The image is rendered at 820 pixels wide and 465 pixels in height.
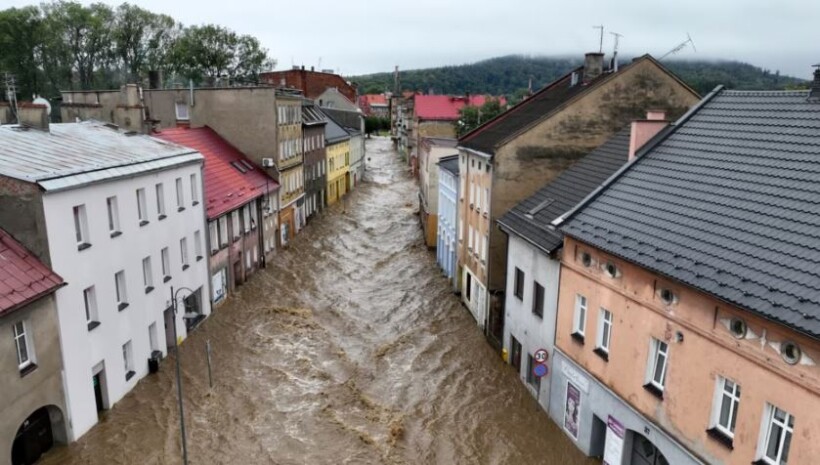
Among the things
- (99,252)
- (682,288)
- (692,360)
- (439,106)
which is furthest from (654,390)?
(439,106)

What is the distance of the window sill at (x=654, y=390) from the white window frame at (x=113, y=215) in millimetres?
15507

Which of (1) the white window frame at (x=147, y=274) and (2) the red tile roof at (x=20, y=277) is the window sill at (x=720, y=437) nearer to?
(2) the red tile roof at (x=20, y=277)

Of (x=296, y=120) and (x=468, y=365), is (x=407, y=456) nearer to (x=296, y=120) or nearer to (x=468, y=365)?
(x=468, y=365)

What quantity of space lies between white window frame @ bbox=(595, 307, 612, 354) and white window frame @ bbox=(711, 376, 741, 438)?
11.7ft

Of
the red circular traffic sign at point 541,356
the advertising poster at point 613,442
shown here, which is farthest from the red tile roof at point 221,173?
the advertising poster at point 613,442

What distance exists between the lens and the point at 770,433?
10.3 metres

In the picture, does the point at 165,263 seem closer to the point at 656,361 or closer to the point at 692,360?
the point at 656,361

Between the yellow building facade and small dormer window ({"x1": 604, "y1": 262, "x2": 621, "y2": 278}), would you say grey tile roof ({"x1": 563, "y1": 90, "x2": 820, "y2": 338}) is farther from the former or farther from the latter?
the yellow building facade

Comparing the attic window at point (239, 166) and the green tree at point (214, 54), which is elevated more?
the green tree at point (214, 54)

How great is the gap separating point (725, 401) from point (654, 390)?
195cm

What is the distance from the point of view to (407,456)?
669 inches

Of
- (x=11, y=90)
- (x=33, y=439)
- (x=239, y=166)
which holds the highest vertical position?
(x=11, y=90)

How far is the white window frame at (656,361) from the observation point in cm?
1293

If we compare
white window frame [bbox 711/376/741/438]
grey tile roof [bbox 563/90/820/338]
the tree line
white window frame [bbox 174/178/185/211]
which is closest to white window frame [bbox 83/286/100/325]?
white window frame [bbox 174/178/185/211]
